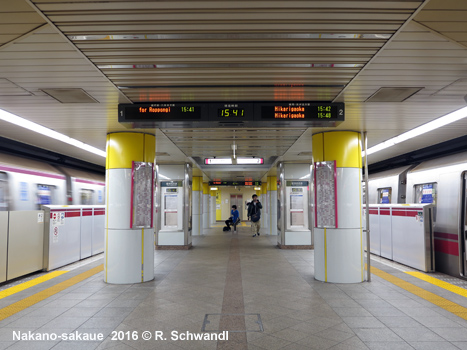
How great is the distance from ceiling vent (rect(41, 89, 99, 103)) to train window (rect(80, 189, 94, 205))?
259 inches

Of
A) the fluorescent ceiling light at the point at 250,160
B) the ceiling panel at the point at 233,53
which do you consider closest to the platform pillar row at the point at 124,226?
the ceiling panel at the point at 233,53

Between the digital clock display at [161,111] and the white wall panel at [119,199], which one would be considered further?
the white wall panel at [119,199]

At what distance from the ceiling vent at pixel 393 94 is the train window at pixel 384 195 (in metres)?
6.10

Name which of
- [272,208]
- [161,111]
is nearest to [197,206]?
[272,208]

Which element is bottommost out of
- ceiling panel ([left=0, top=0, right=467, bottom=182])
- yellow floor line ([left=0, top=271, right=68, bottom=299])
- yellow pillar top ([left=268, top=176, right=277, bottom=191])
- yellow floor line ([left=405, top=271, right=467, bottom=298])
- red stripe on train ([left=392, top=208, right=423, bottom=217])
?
yellow floor line ([left=0, top=271, right=68, bottom=299])

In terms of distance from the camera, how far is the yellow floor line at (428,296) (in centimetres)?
510

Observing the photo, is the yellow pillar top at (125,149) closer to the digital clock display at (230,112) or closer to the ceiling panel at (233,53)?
the ceiling panel at (233,53)

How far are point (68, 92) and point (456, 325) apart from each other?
20.3 feet

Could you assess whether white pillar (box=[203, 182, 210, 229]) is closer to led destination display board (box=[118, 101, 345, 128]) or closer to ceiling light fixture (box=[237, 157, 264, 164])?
ceiling light fixture (box=[237, 157, 264, 164])

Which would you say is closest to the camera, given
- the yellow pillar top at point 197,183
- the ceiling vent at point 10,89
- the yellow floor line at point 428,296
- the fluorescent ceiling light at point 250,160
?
the ceiling vent at point 10,89

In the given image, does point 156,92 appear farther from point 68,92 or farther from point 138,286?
point 138,286

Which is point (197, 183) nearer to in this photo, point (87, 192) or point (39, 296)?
point (87, 192)

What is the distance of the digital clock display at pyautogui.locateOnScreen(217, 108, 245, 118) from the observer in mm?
5344

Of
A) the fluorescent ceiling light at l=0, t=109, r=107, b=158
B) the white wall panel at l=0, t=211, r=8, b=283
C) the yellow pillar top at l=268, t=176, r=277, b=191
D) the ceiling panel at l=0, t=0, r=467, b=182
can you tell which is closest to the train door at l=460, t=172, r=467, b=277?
the ceiling panel at l=0, t=0, r=467, b=182
